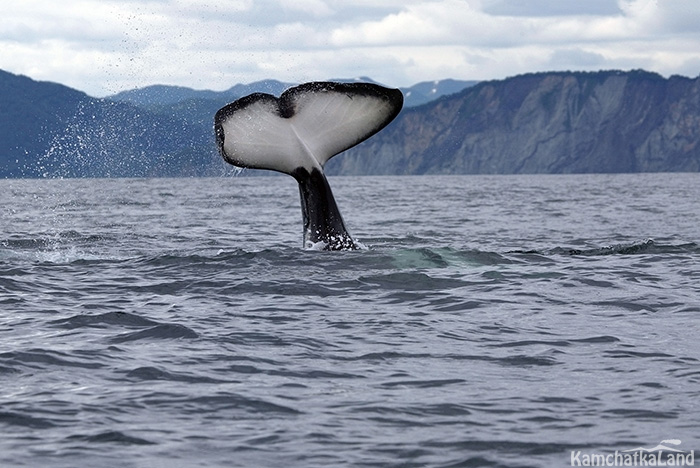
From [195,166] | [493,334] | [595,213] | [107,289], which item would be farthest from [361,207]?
[195,166]

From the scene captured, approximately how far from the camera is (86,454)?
5422 millimetres

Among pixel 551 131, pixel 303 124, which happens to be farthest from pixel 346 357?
pixel 551 131

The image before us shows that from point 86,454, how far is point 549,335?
4264 mm

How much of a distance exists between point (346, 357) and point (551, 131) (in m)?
154

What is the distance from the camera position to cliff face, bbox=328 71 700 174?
15650 centimetres

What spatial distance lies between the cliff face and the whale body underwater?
5692 inches

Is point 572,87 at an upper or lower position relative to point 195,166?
upper

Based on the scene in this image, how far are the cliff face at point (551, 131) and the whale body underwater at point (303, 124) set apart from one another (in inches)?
5692

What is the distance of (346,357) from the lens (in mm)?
7703

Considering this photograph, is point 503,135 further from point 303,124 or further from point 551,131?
point 303,124

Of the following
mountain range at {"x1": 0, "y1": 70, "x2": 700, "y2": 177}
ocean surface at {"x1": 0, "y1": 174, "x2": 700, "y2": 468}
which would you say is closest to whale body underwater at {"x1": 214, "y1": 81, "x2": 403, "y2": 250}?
ocean surface at {"x1": 0, "y1": 174, "x2": 700, "y2": 468}

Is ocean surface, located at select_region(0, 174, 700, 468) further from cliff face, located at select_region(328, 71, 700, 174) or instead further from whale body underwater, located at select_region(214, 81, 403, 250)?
cliff face, located at select_region(328, 71, 700, 174)

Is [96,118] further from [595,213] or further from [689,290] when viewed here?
[689,290]

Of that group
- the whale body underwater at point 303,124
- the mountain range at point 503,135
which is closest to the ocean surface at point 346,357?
the whale body underwater at point 303,124
